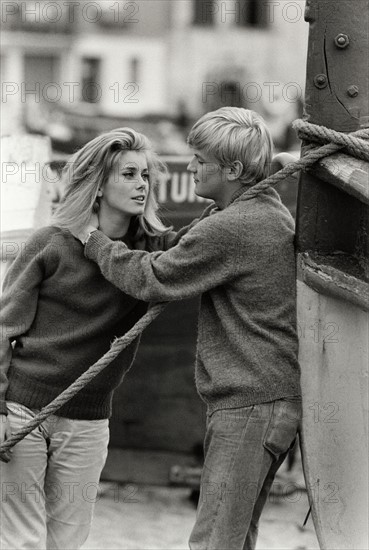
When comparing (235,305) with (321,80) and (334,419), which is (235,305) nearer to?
(334,419)

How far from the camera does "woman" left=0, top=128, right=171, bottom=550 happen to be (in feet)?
9.19

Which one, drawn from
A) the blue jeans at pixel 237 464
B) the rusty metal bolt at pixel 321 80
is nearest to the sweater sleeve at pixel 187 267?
the blue jeans at pixel 237 464

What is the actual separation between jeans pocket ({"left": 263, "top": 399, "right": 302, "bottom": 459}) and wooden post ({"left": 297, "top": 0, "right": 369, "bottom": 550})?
0.04 m

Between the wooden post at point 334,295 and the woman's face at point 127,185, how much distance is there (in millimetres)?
460

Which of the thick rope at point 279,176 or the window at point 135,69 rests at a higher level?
the thick rope at point 279,176

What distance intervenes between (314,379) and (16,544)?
3.13 ft

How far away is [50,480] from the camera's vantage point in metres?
2.87

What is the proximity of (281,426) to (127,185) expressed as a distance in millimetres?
785

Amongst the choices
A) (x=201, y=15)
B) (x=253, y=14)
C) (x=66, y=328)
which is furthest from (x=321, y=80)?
(x=253, y=14)

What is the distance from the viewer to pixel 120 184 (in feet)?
9.19

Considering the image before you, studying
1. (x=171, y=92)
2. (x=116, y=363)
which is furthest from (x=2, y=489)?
(x=171, y=92)

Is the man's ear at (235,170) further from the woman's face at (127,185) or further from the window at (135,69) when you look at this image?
the window at (135,69)

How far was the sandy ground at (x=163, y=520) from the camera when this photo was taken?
4.41 m

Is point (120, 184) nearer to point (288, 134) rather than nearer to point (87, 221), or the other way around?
point (87, 221)
